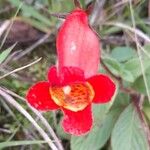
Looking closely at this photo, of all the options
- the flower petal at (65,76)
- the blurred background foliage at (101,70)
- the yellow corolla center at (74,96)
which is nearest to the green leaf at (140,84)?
the blurred background foliage at (101,70)

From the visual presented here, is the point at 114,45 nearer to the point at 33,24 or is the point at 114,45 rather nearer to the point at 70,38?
the point at 33,24

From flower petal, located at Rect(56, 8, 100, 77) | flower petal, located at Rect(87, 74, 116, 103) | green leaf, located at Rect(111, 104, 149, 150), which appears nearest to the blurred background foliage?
green leaf, located at Rect(111, 104, 149, 150)

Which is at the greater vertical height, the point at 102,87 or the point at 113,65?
the point at 102,87

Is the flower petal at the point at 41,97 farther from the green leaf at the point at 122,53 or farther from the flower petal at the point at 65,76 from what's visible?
the green leaf at the point at 122,53

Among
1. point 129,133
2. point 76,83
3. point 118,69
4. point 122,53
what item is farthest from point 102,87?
point 122,53

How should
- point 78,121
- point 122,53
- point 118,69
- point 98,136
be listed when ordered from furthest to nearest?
1. point 122,53
2. point 98,136
3. point 118,69
4. point 78,121

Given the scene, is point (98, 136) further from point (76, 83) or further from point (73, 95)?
point (76, 83)
